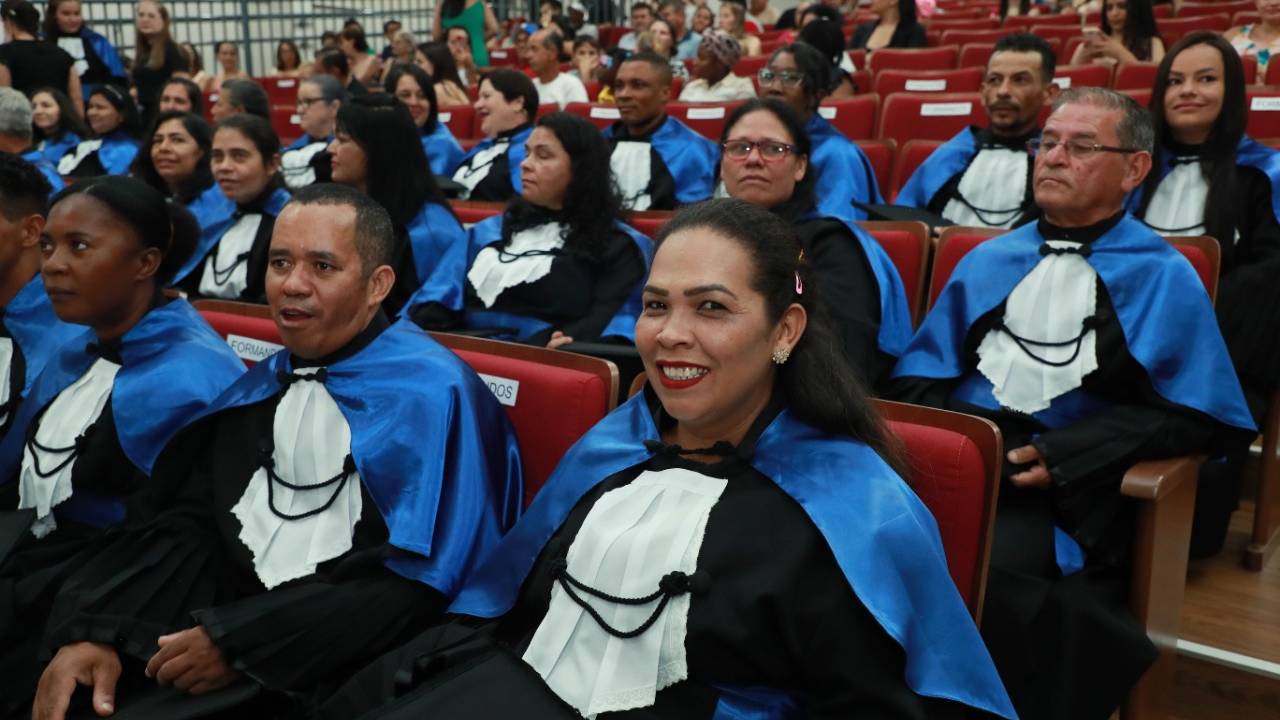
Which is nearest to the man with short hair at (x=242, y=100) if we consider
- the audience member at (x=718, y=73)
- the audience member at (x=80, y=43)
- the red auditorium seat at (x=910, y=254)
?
the audience member at (x=718, y=73)

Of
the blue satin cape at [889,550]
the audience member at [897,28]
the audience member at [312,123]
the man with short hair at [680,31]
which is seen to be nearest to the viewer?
the blue satin cape at [889,550]

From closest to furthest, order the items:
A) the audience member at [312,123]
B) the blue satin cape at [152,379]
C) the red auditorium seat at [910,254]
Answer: the blue satin cape at [152,379]
the red auditorium seat at [910,254]
the audience member at [312,123]

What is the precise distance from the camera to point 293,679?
6.54 feet

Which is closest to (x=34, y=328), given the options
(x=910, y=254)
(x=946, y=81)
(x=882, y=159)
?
(x=910, y=254)

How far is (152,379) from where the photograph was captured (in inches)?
98.3

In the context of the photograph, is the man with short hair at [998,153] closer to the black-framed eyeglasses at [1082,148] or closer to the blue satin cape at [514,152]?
the black-framed eyeglasses at [1082,148]

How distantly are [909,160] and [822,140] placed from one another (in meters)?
0.41

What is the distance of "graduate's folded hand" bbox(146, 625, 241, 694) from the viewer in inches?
76.9

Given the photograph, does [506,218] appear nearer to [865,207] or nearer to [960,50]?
[865,207]

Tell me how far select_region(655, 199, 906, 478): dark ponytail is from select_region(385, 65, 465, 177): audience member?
4362mm

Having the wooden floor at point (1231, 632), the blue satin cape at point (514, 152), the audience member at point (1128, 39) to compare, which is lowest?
the wooden floor at point (1231, 632)

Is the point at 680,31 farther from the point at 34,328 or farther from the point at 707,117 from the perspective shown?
the point at 34,328

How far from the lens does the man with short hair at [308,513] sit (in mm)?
2006

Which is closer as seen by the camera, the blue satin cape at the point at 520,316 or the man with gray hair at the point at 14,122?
the blue satin cape at the point at 520,316
